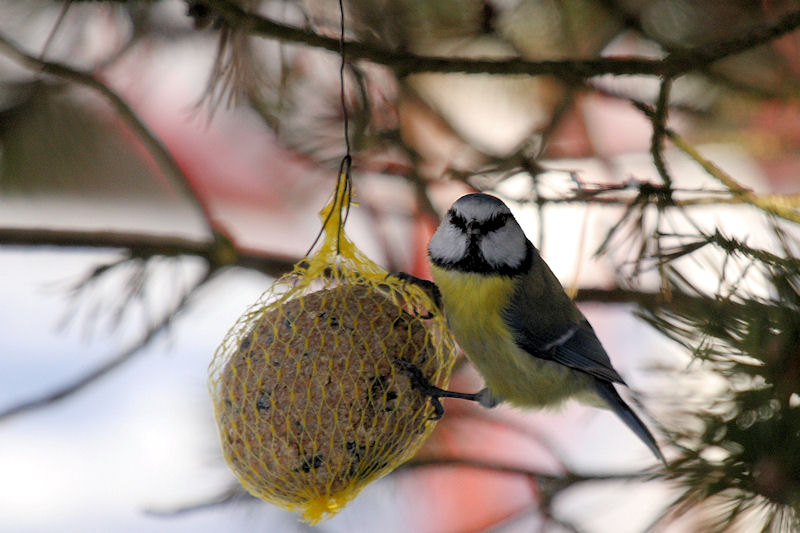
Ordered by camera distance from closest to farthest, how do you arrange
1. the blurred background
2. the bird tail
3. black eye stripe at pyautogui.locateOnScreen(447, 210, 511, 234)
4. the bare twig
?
the blurred background, black eye stripe at pyautogui.locateOnScreen(447, 210, 511, 234), the bare twig, the bird tail

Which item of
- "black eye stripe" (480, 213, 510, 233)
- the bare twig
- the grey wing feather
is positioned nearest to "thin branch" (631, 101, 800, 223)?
"black eye stripe" (480, 213, 510, 233)

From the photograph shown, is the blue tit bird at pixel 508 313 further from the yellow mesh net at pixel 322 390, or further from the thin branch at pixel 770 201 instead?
the thin branch at pixel 770 201

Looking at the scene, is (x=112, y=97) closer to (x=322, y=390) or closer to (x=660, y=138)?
(x=322, y=390)

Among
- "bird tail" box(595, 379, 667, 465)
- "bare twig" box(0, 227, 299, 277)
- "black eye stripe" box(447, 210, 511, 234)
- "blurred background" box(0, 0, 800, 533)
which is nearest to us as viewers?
"blurred background" box(0, 0, 800, 533)

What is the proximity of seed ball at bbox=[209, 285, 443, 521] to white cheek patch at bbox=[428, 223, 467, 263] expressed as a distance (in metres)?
0.15

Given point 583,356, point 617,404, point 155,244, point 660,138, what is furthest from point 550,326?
point 155,244

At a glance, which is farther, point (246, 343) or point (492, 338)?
point (492, 338)

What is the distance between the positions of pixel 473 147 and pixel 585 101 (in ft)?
1.07

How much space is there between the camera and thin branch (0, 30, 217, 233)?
0.91 meters

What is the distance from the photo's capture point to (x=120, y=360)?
1122 millimetres

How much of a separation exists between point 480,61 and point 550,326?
1.31 feet

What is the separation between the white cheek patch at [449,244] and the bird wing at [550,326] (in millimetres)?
109

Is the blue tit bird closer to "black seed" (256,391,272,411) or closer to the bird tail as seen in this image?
the bird tail

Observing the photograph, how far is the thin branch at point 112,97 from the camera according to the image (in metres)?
0.91
